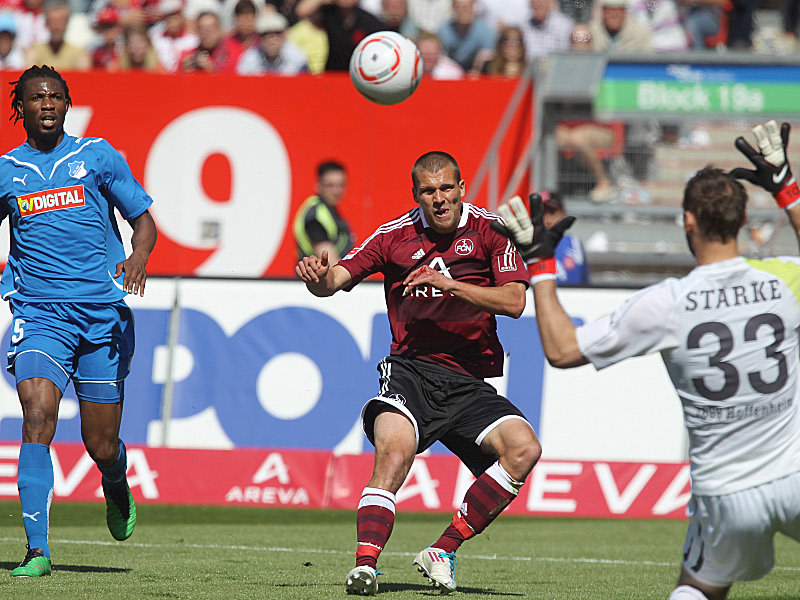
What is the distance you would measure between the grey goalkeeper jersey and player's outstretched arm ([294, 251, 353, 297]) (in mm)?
2228

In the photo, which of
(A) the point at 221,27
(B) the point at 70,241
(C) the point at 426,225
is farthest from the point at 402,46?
(A) the point at 221,27

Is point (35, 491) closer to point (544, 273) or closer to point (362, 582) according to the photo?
point (362, 582)

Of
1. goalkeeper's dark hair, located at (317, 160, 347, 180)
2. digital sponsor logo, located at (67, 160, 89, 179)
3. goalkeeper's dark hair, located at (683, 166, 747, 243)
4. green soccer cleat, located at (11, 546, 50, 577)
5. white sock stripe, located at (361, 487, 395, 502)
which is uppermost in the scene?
goalkeeper's dark hair, located at (317, 160, 347, 180)

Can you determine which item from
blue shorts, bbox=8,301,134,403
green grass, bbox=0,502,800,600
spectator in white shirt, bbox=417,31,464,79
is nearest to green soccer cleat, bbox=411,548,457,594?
green grass, bbox=0,502,800,600

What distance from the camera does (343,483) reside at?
11.2 metres

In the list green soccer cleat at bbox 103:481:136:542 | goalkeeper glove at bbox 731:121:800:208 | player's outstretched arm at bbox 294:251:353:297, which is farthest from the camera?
green soccer cleat at bbox 103:481:136:542

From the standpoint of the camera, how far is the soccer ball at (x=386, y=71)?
31.2ft

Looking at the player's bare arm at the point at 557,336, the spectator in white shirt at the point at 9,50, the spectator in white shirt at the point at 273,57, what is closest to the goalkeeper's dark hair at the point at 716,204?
the player's bare arm at the point at 557,336

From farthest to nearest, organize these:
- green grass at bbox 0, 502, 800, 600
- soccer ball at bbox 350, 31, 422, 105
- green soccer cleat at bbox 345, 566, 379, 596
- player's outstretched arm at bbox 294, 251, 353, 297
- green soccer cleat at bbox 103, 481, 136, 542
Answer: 1. soccer ball at bbox 350, 31, 422, 105
2. green soccer cleat at bbox 103, 481, 136, 542
3. player's outstretched arm at bbox 294, 251, 353, 297
4. green grass at bbox 0, 502, 800, 600
5. green soccer cleat at bbox 345, 566, 379, 596

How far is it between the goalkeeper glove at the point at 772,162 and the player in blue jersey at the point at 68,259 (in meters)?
3.39

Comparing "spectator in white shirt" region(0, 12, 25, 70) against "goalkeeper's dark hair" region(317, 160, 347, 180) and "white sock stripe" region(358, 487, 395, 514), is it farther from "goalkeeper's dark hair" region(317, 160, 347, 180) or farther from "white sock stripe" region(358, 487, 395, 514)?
"white sock stripe" region(358, 487, 395, 514)

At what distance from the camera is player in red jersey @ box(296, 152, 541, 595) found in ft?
21.0

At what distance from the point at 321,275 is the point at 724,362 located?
2.59 meters

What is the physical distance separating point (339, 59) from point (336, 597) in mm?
10723
